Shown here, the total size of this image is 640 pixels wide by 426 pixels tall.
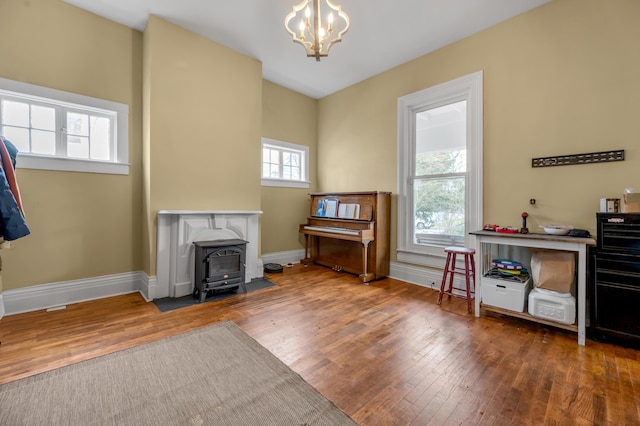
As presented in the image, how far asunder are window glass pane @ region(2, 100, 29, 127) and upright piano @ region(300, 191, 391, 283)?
141 inches

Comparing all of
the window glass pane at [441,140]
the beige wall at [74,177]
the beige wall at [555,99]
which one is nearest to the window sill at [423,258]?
the beige wall at [555,99]

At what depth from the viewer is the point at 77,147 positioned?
2996 mm

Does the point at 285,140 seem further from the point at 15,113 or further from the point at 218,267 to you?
the point at 15,113

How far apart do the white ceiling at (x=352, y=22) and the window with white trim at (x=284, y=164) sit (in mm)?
1323

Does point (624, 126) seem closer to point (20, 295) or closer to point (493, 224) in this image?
point (493, 224)

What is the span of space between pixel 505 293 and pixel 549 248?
56 cm

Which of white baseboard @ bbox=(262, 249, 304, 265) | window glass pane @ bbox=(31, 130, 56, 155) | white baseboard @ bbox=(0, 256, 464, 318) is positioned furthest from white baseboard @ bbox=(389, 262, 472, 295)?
window glass pane @ bbox=(31, 130, 56, 155)

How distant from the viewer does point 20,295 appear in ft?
8.64

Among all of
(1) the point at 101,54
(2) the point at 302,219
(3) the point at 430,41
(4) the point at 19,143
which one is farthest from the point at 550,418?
(1) the point at 101,54

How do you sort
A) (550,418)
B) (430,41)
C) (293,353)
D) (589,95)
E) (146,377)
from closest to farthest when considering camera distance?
(550,418), (146,377), (293,353), (589,95), (430,41)

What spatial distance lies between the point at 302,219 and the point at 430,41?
336cm

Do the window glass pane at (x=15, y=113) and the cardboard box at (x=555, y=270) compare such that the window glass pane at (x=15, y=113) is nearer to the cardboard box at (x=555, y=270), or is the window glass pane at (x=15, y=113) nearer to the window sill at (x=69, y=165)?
the window sill at (x=69, y=165)

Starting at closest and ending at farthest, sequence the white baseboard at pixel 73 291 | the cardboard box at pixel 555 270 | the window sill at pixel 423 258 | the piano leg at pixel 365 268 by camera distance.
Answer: the cardboard box at pixel 555 270 → the white baseboard at pixel 73 291 → the window sill at pixel 423 258 → the piano leg at pixel 365 268

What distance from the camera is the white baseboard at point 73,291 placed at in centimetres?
262
